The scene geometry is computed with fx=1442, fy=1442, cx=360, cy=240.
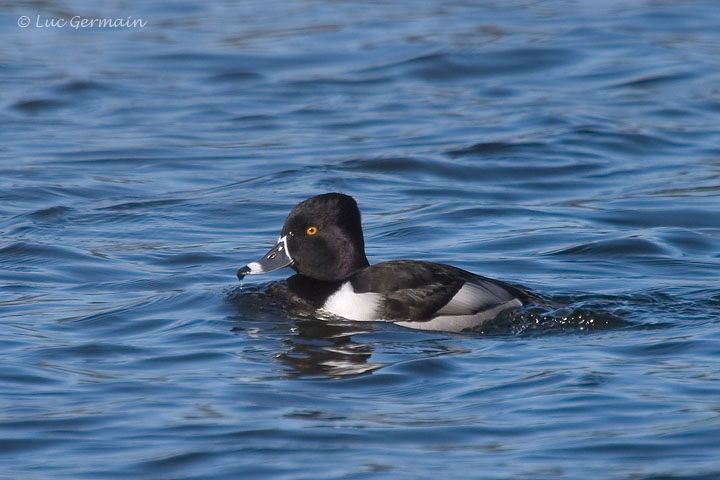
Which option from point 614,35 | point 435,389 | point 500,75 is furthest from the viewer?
point 614,35

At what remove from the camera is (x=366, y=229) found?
12461 millimetres

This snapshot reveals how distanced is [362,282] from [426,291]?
452mm

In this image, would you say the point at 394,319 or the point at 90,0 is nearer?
the point at 394,319

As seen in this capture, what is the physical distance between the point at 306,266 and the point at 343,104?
8561 millimetres

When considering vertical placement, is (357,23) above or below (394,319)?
above

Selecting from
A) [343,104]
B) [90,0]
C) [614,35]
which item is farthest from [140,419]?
[90,0]

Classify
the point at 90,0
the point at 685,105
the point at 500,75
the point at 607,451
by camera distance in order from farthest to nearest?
the point at 90,0 < the point at 500,75 < the point at 685,105 < the point at 607,451

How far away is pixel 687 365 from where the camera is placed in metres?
8.25

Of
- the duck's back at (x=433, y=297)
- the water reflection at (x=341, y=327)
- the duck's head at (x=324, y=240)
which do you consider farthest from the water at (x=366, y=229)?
the duck's head at (x=324, y=240)

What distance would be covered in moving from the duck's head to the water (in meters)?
0.43

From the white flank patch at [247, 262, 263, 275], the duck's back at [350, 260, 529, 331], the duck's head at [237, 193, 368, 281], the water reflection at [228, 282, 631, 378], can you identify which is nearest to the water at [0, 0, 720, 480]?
the water reflection at [228, 282, 631, 378]

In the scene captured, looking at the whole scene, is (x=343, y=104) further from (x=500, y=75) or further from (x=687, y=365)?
(x=687, y=365)

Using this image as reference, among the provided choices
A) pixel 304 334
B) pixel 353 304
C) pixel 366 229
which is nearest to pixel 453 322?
pixel 353 304

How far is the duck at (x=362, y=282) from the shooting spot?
9180mm
